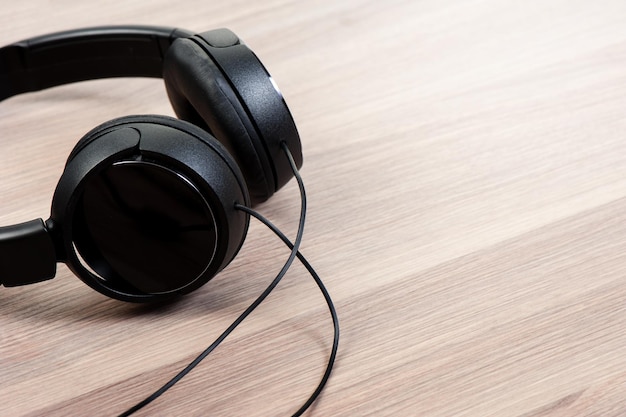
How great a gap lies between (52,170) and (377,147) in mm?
392

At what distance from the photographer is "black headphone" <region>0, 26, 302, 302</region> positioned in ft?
2.26

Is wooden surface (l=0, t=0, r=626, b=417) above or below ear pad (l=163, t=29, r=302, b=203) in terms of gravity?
below

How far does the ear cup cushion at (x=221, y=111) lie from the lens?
793 mm

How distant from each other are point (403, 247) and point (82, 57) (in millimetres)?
500

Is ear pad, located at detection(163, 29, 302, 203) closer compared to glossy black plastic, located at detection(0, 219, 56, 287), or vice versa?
Answer: glossy black plastic, located at detection(0, 219, 56, 287)

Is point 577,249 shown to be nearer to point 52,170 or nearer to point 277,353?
point 277,353

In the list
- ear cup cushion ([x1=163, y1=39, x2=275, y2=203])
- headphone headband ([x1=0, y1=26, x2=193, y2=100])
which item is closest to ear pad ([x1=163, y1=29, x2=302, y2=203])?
ear cup cushion ([x1=163, y1=39, x2=275, y2=203])

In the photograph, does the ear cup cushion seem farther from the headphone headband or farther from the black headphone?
the headphone headband

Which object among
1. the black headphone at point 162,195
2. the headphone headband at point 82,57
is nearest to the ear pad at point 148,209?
the black headphone at point 162,195

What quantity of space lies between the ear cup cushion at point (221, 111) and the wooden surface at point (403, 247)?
8 cm

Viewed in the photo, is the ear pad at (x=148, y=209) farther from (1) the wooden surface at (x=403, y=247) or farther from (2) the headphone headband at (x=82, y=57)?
(2) the headphone headband at (x=82, y=57)

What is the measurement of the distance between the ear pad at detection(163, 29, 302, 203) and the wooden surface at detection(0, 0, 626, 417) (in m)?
0.09

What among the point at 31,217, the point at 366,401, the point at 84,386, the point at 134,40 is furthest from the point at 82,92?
the point at 366,401

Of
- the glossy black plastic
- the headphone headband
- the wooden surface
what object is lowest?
the wooden surface
